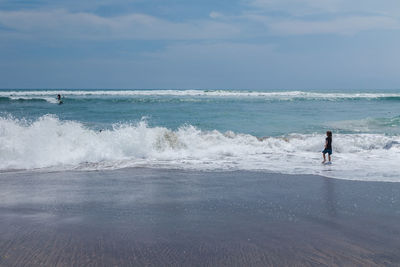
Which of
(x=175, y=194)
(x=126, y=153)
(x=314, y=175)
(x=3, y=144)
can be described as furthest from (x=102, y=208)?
(x=3, y=144)

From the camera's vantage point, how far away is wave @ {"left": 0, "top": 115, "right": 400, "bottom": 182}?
9469 millimetres

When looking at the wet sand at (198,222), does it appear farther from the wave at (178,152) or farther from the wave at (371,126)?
the wave at (371,126)

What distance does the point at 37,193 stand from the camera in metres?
6.68

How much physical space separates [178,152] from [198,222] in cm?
706

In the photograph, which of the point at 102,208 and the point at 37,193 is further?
the point at 37,193

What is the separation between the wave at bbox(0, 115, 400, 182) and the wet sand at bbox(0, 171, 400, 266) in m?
1.73

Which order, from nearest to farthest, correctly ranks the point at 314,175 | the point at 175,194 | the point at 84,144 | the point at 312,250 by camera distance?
the point at 312,250 → the point at 175,194 → the point at 314,175 → the point at 84,144

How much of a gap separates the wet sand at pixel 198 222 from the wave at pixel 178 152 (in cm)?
173

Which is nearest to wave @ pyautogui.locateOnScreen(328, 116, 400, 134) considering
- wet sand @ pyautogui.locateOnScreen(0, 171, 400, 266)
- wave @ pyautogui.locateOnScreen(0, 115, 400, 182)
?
wave @ pyautogui.locateOnScreen(0, 115, 400, 182)

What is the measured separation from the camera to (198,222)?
A: 5066mm

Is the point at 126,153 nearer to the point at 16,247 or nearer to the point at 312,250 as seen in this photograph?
the point at 16,247

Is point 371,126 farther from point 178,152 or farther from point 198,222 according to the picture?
point 198,222

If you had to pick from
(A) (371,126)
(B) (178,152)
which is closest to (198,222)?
(B) (178,152)

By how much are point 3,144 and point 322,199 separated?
8.52 metres
